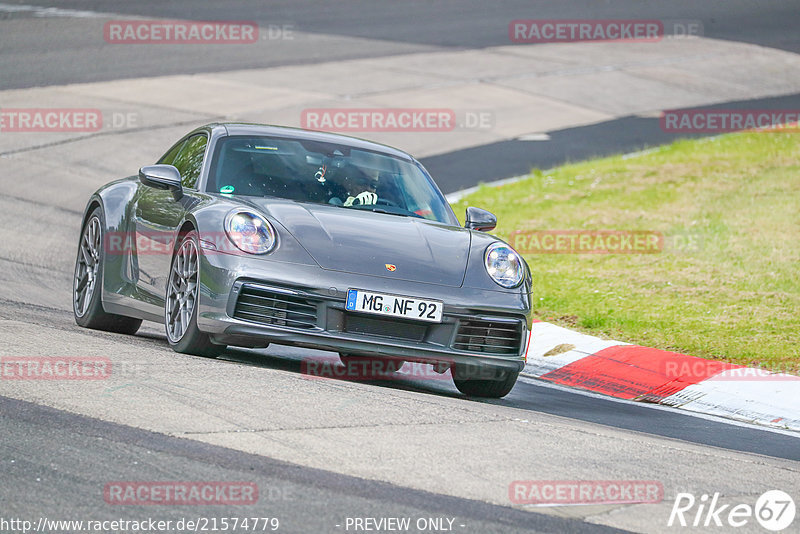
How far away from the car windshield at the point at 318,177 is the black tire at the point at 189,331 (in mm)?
586

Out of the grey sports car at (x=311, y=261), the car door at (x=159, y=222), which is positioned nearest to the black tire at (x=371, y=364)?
the grey sports car at (x=311, y=261)

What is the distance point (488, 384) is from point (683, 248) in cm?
529

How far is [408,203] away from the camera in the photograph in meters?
7.84

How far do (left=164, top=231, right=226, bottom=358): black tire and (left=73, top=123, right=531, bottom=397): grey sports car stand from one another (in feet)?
0.03

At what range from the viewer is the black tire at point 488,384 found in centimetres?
708

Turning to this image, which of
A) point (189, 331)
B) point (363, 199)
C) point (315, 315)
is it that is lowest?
point (189, 331)

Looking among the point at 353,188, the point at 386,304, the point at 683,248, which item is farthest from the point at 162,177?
the point at 683,248

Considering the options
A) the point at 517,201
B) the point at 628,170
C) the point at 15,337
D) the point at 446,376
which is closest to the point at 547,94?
the point at 628,170

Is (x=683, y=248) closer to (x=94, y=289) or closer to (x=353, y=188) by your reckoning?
(x=353, y=188)

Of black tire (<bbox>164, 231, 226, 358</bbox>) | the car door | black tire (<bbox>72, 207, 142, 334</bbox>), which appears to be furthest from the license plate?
black tire (<bbox>72, 207, 142, 334</bbox>)

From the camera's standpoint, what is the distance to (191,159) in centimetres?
813

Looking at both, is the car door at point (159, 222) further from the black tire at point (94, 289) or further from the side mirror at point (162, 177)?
the black tire at point (94, 289)

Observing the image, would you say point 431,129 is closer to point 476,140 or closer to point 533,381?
point 476,140

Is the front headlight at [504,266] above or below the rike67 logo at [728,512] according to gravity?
above
